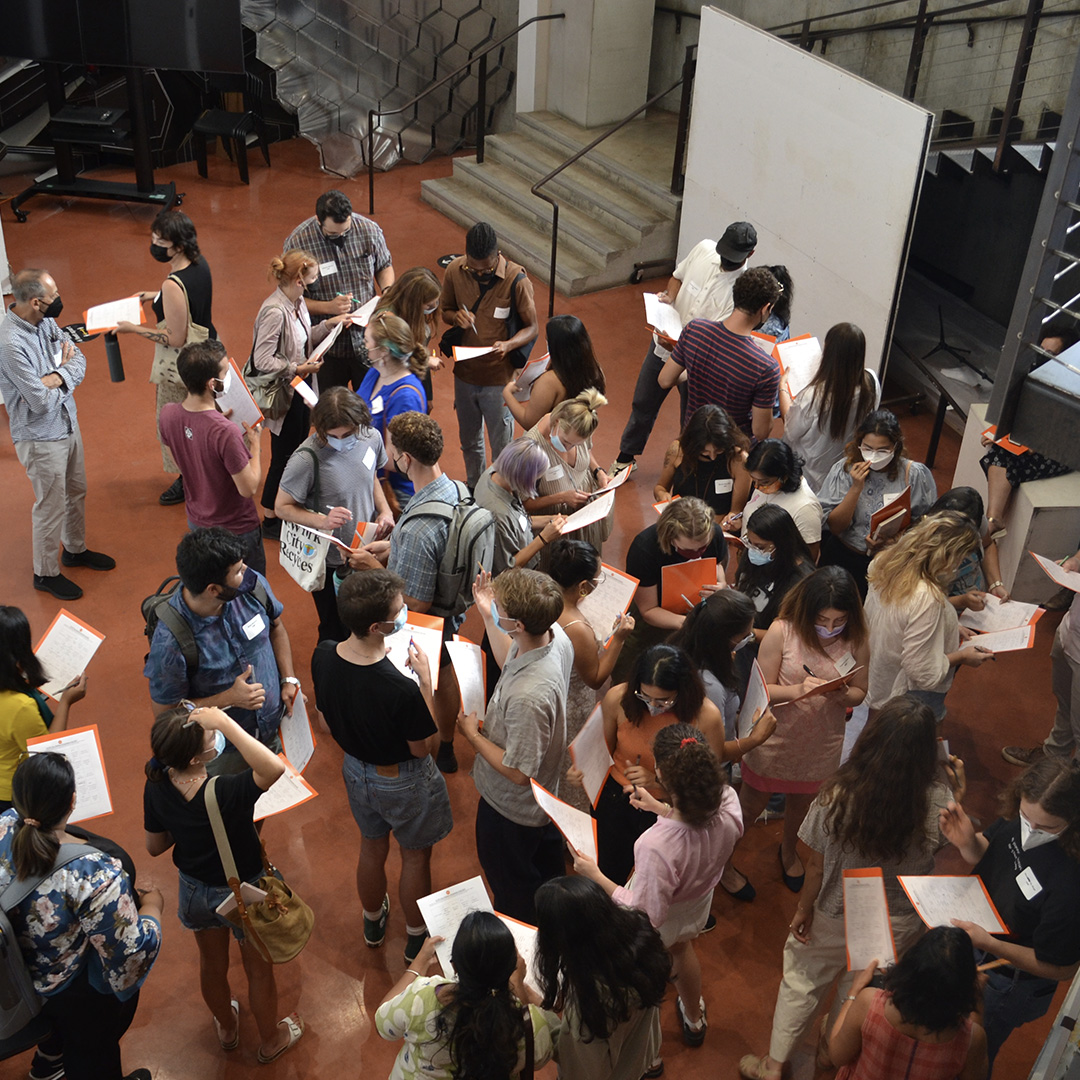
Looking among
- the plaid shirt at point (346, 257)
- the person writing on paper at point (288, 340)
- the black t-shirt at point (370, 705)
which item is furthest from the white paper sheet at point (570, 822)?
the plaid shirt at point (346, 257)

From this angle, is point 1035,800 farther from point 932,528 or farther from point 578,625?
point 578,625

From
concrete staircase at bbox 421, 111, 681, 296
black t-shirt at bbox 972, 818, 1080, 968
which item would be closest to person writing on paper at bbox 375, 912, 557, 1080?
black t-shirt at bbox 972, 818, 1080, 968

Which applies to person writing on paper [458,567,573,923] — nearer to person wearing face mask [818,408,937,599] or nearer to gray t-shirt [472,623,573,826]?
gray t-shirt [472,623,573,826]

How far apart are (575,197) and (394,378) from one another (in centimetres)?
568

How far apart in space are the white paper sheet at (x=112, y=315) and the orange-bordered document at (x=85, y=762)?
8.73 feet

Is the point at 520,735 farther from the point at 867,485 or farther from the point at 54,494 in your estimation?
the point at 54,494

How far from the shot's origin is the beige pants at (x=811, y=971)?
10.6ft

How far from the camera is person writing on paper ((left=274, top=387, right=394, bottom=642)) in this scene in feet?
13.6

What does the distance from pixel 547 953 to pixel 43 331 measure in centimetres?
402

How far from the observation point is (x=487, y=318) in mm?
5648

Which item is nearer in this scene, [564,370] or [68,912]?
[68,912]

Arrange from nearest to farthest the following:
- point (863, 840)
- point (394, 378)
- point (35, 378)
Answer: point (863, 840), point (394, 378), point (35, 378)

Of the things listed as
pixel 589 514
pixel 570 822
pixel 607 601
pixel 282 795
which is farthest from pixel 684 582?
pixel 282 795

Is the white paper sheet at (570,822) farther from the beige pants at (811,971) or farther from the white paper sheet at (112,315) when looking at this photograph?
the white paper sheet at (112,315)
